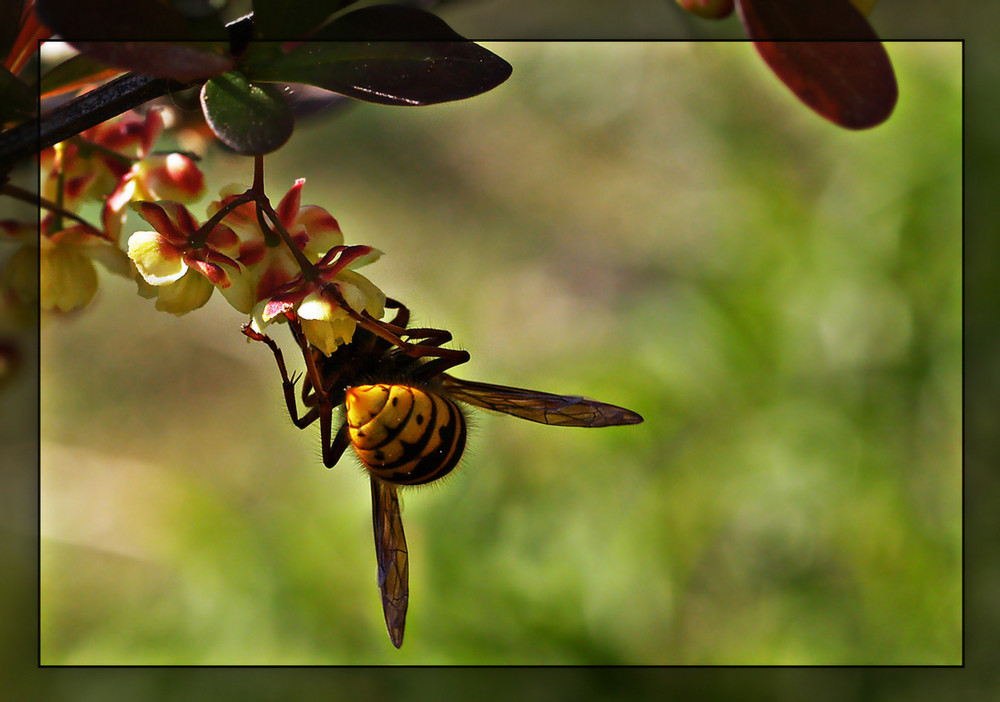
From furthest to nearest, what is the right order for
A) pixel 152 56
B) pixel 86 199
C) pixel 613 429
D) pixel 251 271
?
pixel 613 429 < pixel 86 199 < pixel 251 271 < pixel 152 56

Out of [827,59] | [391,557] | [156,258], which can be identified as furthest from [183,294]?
[827,59]

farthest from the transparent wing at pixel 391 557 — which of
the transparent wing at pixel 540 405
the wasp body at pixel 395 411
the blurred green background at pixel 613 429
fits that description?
the blurred green background at pixel 613 429

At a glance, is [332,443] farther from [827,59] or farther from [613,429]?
[613,429]

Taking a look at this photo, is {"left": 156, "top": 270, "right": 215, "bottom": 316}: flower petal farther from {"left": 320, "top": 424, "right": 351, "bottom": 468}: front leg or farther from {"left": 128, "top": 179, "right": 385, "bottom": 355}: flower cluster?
{"left": 320, "top": 424, "right": 351, "bottom": 468}: front leg

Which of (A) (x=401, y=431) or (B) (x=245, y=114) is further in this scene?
(A) (x=401, y=431)

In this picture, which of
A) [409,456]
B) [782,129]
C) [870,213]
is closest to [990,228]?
[870,213]

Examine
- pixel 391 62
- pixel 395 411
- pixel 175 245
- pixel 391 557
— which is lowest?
pixel 391 557

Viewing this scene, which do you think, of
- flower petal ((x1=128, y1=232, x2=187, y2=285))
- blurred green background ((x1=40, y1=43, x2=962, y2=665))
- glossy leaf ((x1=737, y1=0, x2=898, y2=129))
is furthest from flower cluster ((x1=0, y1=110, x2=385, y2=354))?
blurred green background ((x1=40, y1=43, x2=962, y2=665))
